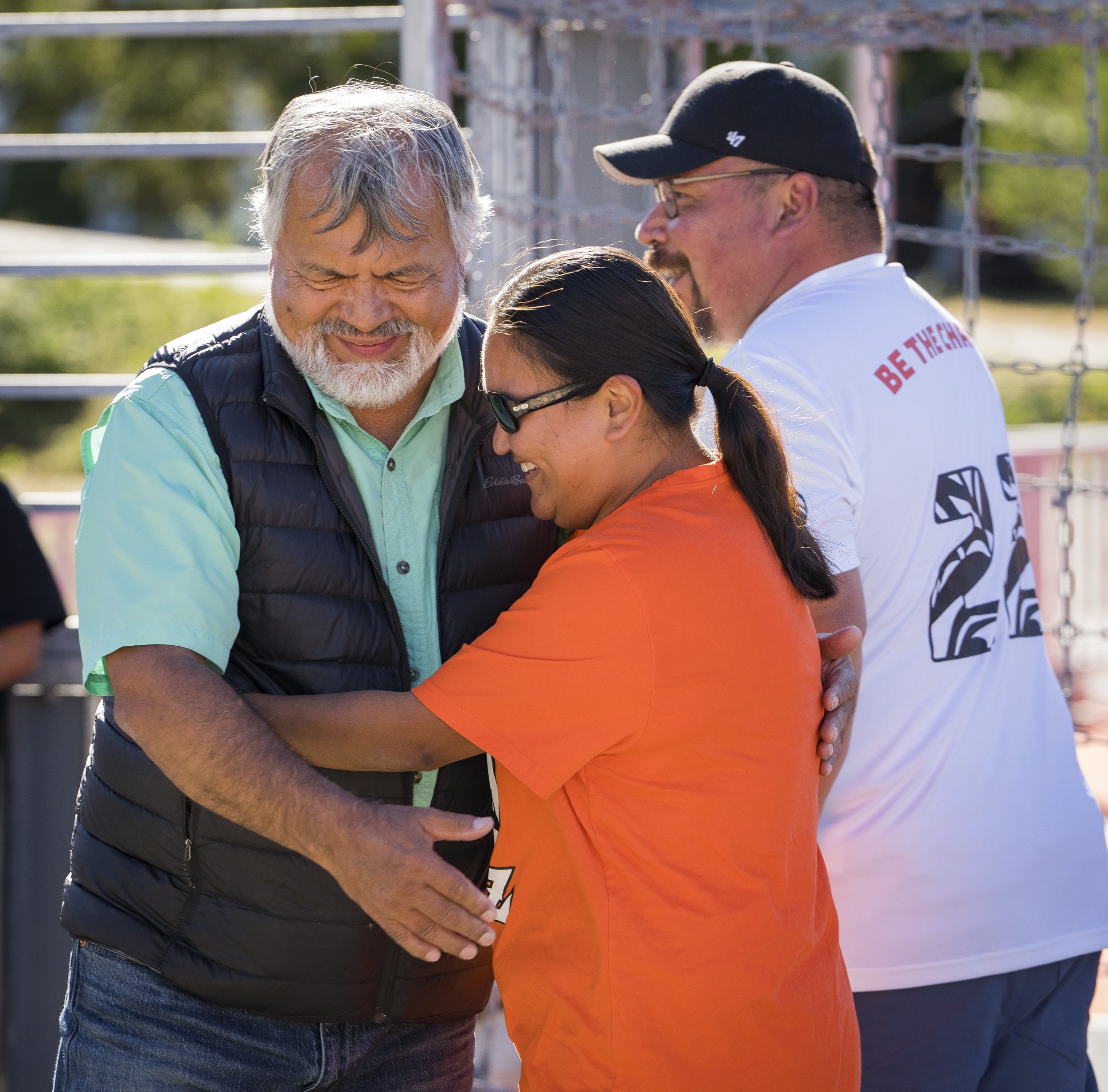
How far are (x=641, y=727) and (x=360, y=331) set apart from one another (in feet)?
2.44

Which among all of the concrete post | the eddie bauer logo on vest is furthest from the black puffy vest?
the concrete post

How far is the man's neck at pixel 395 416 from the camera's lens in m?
1.98

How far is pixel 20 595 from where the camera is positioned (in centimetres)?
295

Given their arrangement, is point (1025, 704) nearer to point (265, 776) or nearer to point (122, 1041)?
point (265, 776)

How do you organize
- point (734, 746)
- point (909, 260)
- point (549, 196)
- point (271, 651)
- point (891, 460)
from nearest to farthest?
point (734, 746)
point (271, 651)
point (891, 460)
point (549, 196)
point (909, 260)

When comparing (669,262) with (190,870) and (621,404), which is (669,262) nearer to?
(621,404)

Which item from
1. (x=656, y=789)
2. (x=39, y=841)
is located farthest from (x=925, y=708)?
(x=39, y=841)

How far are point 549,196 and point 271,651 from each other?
2.27 meters

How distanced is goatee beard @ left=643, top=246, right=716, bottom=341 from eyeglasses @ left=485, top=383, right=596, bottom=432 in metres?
0.82

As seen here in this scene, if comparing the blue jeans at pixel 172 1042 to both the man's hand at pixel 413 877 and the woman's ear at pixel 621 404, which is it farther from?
the woman's ear at pixel 621 404

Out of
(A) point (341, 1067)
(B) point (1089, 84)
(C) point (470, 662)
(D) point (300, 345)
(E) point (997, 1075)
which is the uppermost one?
(B) point (1089, 84)

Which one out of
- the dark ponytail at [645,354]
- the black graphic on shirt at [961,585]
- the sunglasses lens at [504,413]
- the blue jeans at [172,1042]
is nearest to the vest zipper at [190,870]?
the blue jeans at [172,1042]

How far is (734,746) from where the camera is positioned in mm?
1565

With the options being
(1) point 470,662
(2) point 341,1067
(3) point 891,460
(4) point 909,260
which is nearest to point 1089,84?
(3) point 891,460
